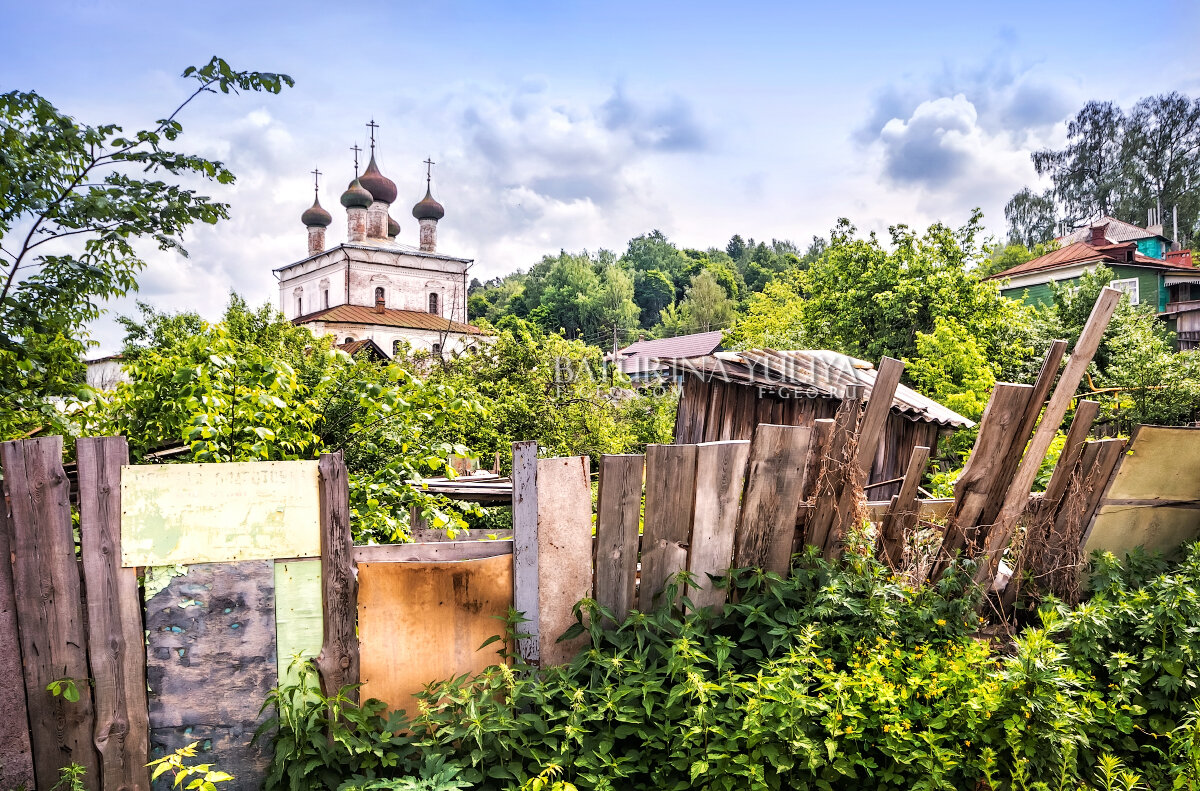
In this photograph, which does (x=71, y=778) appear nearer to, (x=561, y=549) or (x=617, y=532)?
(x=561, y=549)

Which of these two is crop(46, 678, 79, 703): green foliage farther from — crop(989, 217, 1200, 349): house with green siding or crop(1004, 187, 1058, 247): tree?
crop(1004, 187, 1058, 247): tree

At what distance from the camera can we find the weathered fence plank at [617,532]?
11.3 feet

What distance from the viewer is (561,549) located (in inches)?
136

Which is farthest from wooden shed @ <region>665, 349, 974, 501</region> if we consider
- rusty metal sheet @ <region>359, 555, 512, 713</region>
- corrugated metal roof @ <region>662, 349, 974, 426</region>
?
rusty metal sheet @ <region>359, 555, 512, 713</region>

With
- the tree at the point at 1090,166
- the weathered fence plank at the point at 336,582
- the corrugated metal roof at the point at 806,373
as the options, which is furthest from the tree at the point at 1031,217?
the weathered fence plank at the point at 336,582

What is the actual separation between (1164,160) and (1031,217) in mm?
6615

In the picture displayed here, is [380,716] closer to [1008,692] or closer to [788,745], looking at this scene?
[788,745]

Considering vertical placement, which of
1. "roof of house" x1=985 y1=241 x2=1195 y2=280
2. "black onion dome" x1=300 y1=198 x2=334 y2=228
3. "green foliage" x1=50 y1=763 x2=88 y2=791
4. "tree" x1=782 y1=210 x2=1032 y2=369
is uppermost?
"black onion dome" x1=300 y1=198 x2=334 y2=228

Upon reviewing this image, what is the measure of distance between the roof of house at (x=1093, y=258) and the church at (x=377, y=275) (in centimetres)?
3297

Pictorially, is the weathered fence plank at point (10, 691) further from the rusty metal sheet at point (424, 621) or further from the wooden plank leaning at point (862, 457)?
the wooden plank leaning at point (862, 457)

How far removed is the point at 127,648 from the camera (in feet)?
10.1

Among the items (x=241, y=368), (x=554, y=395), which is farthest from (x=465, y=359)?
(x=241, y=368)

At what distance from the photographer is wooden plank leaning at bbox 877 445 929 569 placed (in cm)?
383

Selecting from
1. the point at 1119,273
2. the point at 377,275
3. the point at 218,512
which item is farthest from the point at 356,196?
the point at 218,512
